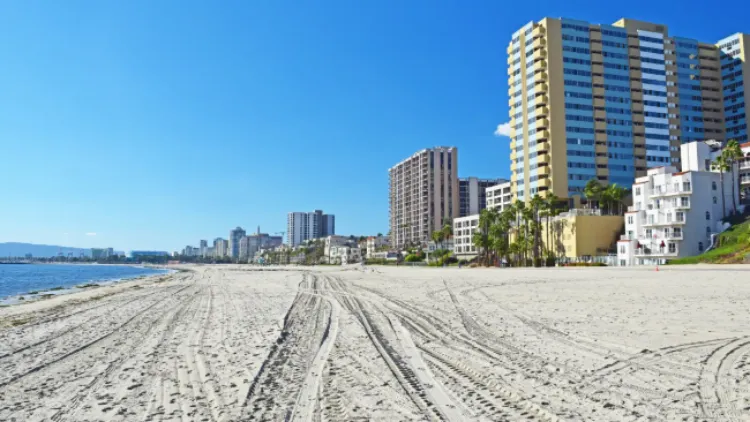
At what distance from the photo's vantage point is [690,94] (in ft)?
360

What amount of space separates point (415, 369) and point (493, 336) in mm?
3964

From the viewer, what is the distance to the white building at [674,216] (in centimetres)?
6619

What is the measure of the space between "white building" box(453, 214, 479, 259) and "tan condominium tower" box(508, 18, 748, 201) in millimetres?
31967

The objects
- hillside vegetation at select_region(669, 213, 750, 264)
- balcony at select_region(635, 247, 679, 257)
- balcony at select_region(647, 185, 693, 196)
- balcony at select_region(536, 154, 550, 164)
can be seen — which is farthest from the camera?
balcony at select_region(536, 154, 550, 164)

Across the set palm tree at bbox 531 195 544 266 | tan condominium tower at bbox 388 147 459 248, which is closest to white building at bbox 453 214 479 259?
tan condominium tower at bbox 388 147 459 248

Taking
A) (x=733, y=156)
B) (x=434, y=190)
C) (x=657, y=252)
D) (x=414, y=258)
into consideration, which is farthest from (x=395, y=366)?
(x=434, y=190)

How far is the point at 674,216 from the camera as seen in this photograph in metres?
66.9

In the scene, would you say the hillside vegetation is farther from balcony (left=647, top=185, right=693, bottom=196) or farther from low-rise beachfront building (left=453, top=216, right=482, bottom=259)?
low-rise beachfront building (left=453, top=216, right=482, bottom=259)

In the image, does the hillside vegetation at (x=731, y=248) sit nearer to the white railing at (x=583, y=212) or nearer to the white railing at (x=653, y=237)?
the white railing at (x=653, y=237)

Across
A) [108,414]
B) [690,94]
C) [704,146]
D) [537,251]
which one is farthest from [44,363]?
[690,94]

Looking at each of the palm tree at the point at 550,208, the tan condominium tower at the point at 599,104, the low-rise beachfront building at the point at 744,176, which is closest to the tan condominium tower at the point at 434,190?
the tan condominium tower at the point at 599,104

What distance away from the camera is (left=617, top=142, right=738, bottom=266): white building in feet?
217

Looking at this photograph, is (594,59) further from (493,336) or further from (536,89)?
(493,336)

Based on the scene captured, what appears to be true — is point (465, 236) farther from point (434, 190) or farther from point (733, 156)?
point (733, 156)
